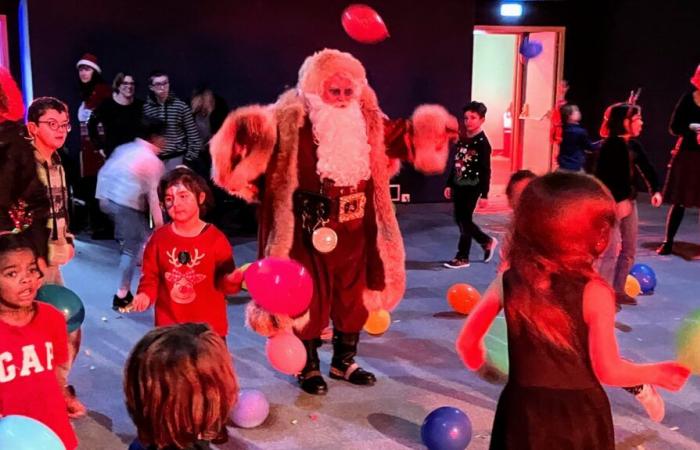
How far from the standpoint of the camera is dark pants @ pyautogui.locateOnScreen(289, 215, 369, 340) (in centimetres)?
395

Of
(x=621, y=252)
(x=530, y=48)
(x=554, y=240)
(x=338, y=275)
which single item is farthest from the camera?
(x=530, y=48)

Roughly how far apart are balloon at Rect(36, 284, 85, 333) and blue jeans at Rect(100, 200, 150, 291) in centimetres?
204

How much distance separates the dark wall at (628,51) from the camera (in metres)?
10.6

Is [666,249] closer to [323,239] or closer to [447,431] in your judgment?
[323,239]

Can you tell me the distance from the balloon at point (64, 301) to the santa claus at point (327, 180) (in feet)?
2.96

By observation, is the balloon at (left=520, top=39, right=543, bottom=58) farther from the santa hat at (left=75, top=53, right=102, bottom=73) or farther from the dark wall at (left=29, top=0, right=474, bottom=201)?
the santa hat at (left=75, top=53, right=102, bottom=73)

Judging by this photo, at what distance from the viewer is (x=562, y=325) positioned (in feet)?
6.87

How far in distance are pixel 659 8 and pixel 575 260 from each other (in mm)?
10130

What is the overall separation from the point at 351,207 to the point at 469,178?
3.10 metres

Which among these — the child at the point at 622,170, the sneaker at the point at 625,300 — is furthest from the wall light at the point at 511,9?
the sneaker at the point at 625,300

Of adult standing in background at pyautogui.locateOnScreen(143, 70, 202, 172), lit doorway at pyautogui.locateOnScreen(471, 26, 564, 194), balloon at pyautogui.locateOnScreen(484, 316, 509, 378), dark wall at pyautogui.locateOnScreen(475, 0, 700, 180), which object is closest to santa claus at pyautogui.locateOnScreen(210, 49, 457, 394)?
balloon at pyautogui.locateOnScreen(484, 316, 509, 378)


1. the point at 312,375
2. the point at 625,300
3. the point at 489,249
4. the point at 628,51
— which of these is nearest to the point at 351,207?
the point at 312,375

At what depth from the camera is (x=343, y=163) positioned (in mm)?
3885

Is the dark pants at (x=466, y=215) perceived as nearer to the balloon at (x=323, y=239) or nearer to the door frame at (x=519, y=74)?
the balloon at (x=323, y=239)
